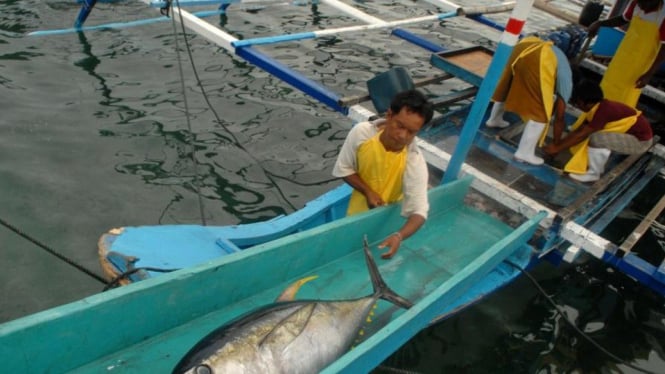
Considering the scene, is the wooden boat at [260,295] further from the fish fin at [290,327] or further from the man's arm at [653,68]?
the man's arm at [653,68]

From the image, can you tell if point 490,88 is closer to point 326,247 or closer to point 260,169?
point 326,247

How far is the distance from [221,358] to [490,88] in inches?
135

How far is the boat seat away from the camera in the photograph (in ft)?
18.3

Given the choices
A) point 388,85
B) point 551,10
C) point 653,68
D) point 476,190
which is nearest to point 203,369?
point 388,85

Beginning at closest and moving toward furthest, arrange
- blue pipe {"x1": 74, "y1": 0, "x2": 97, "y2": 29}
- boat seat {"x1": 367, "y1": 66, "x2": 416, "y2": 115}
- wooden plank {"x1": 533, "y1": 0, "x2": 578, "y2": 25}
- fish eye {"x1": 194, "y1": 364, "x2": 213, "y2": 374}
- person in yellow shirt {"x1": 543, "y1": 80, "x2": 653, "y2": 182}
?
fish eye {"x1": 194, "y1": 364, "x2": 213, "y2": 374}
boat seat {"x1": 367, "y1": 66, "x2": 416, "y2": 115}
person in yellow shirt {"x1": 543, "y1": 80, "x2": 653, "y2": 182}
wooden plank {"x1": 533, "y1": 0, "x2": 578, "y2": 25}
blue pipe {"x1": 74, "y1": 0, "x2": 97, "y2": 29}

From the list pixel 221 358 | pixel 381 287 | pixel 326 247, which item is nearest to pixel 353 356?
pixel 221 358

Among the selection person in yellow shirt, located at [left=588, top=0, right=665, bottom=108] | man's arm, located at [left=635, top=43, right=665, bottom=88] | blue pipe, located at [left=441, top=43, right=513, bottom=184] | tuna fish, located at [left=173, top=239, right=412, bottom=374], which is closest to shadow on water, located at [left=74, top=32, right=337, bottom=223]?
blue pipe, located at [left=441, top=43, right=513, bottom=184]

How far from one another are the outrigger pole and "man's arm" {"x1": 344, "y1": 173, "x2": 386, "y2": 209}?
51.5 inches

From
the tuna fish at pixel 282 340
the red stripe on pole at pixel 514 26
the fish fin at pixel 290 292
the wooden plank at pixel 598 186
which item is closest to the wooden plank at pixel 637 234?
the wooden plank at pixel 598 186

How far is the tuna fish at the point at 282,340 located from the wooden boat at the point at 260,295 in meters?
0.27

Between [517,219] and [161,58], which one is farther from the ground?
[517,219]

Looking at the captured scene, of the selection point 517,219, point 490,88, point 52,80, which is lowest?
point 52,80

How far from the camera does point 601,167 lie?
621 cm

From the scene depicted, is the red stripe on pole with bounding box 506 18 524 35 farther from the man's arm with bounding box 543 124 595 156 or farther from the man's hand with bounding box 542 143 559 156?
the man's hand with bounding box 542 143 559 156
